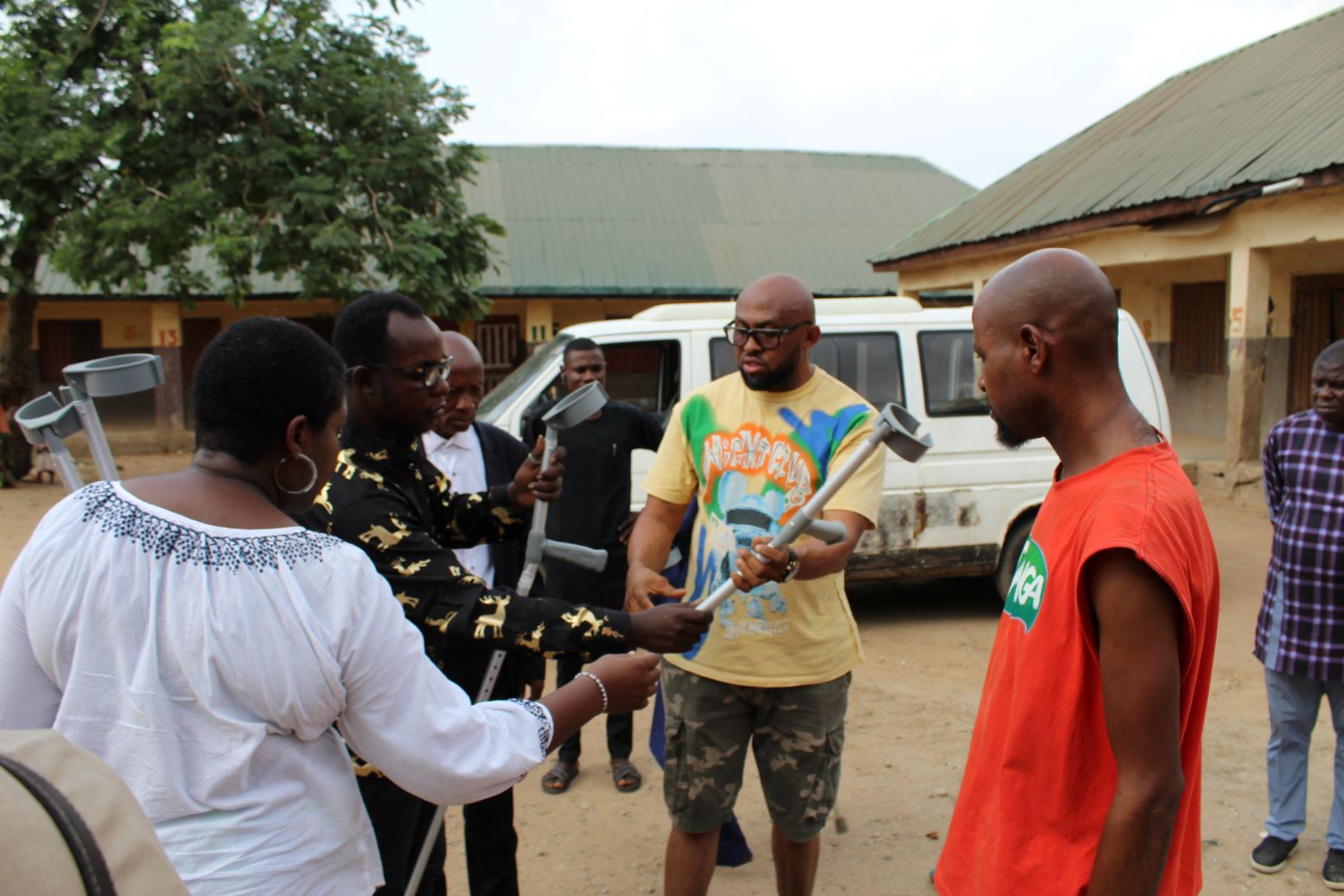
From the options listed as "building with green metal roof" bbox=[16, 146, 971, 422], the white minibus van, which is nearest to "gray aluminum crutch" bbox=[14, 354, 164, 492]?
the white minibus van

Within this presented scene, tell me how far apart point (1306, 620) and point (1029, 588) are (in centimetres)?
242

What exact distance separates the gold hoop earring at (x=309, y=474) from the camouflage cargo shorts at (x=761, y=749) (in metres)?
1.50

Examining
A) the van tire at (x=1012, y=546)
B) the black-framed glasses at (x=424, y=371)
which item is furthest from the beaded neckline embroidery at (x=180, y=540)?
the van tire at (x=1012, y=546)

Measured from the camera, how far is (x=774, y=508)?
9.29 ft

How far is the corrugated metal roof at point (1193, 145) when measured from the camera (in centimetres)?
940

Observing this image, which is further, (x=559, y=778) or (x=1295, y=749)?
(x=559, y=778)

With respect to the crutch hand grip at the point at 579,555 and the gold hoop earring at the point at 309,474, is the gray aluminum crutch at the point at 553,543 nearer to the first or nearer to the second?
the crutch hand grip at the point at 579,555

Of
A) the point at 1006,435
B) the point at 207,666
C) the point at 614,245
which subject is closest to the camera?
the point at 207,666

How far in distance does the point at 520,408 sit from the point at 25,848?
5443 millimetres

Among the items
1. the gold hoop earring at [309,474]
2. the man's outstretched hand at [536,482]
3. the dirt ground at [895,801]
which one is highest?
the gold hoop earring at [309,474]

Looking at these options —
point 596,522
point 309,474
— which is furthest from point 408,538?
point 596,522

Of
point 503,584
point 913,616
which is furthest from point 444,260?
point 503,584

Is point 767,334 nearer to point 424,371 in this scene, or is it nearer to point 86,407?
point 424,371

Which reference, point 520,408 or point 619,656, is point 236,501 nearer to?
point 619,656
